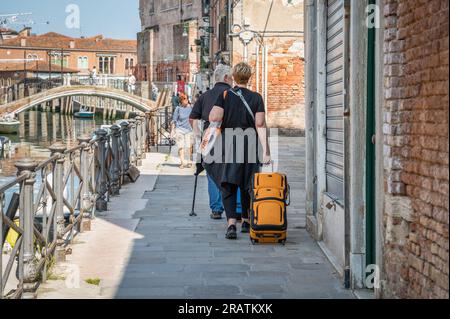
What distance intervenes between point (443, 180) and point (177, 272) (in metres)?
2.98

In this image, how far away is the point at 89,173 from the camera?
8.89 metres

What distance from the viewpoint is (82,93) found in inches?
2744

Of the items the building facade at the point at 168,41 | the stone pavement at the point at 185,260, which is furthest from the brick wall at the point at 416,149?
the building facade at the point at 168,41

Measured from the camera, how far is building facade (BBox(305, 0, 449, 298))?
3936 millimetres

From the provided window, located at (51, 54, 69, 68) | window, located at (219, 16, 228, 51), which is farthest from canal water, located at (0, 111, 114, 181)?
window, located at (51, 54, 69, 68)

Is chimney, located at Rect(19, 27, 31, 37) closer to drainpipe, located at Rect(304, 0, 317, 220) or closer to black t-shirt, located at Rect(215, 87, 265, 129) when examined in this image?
drainpipe, located at Rect(304, 0, 317, 220)

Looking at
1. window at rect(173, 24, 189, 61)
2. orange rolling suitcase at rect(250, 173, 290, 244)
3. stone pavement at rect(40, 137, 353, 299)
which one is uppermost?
window at rect(173, 24, 189, 61)

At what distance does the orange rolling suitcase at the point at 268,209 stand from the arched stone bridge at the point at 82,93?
5910 cm

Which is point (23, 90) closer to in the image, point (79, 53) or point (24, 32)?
point (79, 53)

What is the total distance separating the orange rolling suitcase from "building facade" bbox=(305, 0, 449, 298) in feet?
2.06

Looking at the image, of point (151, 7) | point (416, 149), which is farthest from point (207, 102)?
point (151, 7)

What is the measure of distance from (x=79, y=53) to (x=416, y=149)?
356 feet
